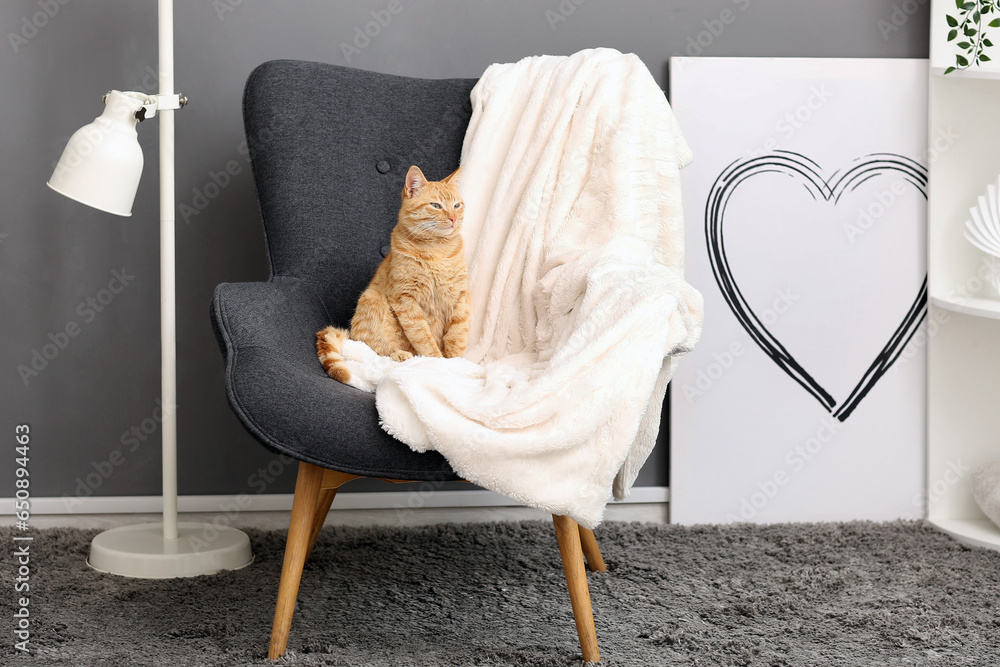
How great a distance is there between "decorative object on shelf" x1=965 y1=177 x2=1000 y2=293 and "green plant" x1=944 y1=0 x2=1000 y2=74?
29cm

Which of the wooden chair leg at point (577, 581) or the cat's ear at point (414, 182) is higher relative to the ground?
the cat's ear at point (414, 182)

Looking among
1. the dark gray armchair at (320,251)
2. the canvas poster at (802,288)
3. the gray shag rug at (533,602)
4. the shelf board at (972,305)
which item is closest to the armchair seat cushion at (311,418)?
the dark gray armchair at (320,251)

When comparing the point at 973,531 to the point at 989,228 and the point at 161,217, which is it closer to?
the point at 989,228

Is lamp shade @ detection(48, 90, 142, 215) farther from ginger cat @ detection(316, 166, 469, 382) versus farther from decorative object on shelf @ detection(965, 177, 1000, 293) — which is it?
decorative object on shelf @ detection(965, 177, 1000, 293)

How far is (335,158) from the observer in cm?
173

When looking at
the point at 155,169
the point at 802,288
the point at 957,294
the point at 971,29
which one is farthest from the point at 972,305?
the point at 155,169

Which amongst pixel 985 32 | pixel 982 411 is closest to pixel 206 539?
pixel 982 411

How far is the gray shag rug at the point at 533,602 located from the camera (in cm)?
137

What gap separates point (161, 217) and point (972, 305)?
5.79 ft

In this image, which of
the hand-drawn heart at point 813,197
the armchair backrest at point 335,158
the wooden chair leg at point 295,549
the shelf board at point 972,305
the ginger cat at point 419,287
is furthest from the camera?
the hand-drawn heart at point 813,197

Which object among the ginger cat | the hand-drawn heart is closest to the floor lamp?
the ginger cat

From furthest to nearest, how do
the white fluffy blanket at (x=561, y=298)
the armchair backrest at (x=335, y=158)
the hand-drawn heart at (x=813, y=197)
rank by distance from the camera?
1. the hand-drawn heart at (x=813, y=197)
2. the armchair backrest at (x=335, y=158)
3. the white fluffy blanket at (x=561, y=298)

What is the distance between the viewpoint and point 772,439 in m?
2.09

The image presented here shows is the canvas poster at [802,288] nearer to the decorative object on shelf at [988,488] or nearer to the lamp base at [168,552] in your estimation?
the decorative object on shelf at [988,488]
